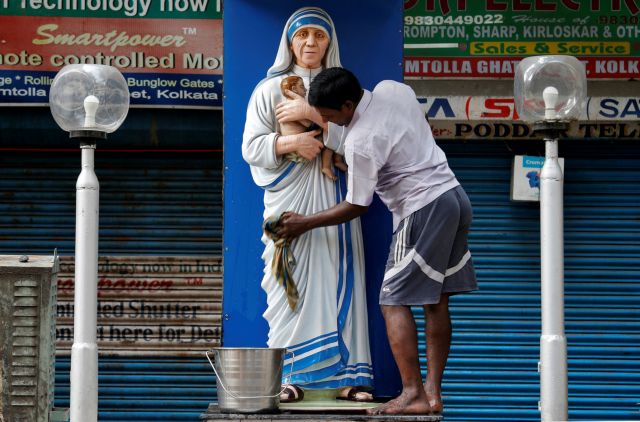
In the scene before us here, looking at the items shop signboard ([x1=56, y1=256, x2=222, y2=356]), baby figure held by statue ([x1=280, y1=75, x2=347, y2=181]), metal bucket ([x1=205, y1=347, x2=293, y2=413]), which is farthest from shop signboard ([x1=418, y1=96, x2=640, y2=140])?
metal bucket ([x1=205, y1=347, x2=293, y2=413])

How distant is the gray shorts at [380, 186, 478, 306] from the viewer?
19.8ft

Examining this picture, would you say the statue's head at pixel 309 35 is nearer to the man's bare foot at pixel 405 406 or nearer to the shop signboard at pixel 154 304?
the man's bare foot at pixel 405 406

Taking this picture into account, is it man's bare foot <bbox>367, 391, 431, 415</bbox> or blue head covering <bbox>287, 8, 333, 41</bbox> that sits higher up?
blue head covering <bbox>287, 8, 333, 41</bbox>

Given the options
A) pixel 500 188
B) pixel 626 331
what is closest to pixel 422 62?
pixel 500 188

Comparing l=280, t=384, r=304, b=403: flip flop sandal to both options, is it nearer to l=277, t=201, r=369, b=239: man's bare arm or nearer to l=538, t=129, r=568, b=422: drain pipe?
l=277, t=201, r=369, b=239: man's bare arm

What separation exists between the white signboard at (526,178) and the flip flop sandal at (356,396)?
3.90 meters

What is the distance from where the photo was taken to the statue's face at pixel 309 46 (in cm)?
660

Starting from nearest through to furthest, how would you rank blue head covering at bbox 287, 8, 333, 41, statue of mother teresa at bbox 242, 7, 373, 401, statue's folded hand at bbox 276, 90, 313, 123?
statue of mother teresa at bbox 242, 7, 373, 401, statue's folded hand at bbox 276, 90, 313, 123, blue head covering at bbox 287, 8, 333, 41

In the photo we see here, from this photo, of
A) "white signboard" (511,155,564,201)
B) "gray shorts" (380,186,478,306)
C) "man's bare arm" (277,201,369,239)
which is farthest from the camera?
"white signboard" (511,155,564,201)

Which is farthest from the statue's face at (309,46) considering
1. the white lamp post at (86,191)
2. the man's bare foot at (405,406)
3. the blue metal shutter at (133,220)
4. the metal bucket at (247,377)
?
the blue metal shutter at (133,220)

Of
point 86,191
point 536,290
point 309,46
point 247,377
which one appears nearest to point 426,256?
point 247,377

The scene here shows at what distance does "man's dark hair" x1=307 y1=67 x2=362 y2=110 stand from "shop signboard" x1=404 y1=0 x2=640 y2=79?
3525 mm

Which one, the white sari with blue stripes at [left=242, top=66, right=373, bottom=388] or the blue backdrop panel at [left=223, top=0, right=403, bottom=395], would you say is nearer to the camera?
the white sari with blue stripes at [left=242, top=66, right=373, bottom=388]

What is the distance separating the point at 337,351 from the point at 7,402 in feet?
7.58
